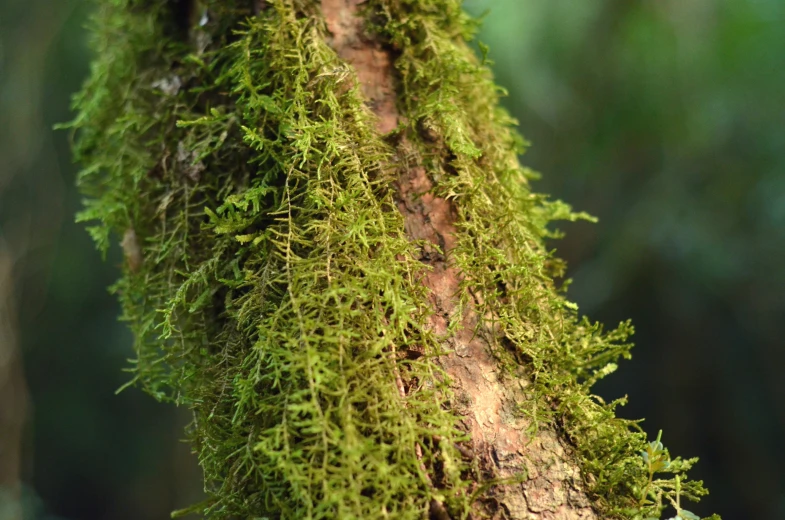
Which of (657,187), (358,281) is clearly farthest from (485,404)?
(657,187)

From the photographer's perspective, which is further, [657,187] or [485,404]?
[657,187]

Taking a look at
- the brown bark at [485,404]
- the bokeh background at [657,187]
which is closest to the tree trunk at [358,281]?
the brown bark at [485,404]

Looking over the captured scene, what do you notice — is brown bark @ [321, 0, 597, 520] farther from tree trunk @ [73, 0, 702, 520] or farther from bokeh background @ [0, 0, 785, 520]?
bokeh background @ [0, 0, 785, 520]

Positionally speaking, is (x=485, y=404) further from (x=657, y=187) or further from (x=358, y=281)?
(x=657, y=187)

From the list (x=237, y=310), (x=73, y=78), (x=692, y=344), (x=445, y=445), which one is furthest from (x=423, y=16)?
(x=73, y=78)

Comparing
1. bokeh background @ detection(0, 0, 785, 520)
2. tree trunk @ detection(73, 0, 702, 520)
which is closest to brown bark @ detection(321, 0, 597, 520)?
tree trunk @ detection(73, 0, 702, 520)

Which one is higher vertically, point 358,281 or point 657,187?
point 657,187
